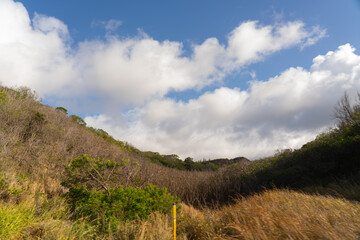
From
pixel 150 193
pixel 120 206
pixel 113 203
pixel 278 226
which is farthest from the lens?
pixel 150 193

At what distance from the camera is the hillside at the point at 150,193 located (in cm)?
449

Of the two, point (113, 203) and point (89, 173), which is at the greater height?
point (89, 173)

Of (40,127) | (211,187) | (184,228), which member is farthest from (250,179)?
(40,127)

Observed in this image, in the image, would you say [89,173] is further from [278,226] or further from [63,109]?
[63,109]

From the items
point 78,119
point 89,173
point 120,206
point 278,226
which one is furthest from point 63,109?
point 278,226

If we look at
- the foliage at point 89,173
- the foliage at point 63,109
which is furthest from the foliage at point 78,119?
the foliage at point 89,173

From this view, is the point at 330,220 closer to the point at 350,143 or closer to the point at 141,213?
the point at 141,213

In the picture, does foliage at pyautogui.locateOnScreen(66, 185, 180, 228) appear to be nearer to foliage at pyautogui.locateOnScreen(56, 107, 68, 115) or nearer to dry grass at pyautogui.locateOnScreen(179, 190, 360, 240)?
dry grass at pyautogui.locateOnScreen(179, 190, 360, 240)

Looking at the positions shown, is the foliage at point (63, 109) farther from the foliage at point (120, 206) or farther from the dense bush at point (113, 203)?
the foliage at point (120, 206)

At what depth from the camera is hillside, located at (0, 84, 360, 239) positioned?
4492mm

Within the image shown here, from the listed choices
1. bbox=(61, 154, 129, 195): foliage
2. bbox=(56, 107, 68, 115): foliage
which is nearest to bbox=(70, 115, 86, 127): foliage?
bbox=(56, 107, 68, 115): foliage

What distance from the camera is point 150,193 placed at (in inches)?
250

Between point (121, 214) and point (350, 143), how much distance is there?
1428 cm

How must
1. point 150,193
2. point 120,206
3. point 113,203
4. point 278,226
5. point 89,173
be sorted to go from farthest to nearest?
1. point 89,173
2. point 150,193
3. point 113,203
4. point 120,206
5. point 278,226
